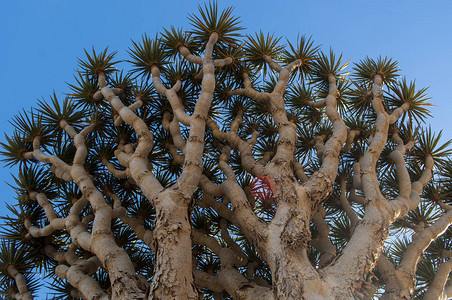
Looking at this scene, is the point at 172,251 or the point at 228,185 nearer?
the point at 172,251

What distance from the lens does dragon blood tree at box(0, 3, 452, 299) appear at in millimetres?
3850

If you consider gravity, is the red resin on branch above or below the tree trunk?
above

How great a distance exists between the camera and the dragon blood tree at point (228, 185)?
12.6 feet

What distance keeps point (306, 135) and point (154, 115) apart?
267 centimetres

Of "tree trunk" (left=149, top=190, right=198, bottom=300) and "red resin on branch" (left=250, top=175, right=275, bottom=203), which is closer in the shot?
"tree trunk" (left=149, top=190, right=198, bottom=300)

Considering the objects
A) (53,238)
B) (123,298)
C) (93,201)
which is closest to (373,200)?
(123,298)

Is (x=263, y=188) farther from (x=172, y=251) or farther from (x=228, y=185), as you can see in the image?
(x=172, y=251)

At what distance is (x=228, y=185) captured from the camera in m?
4.73

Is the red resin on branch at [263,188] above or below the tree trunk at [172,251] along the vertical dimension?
above

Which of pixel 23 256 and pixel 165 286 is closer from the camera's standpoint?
pixel 165 286

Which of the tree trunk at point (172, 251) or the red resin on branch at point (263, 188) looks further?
→ the red resin on branch at point (263, 188)

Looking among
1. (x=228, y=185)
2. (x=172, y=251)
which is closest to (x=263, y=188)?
(x=228, y=185)

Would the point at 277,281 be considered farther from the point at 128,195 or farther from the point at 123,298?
the point at 128,195

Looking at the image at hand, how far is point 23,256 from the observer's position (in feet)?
20.5
